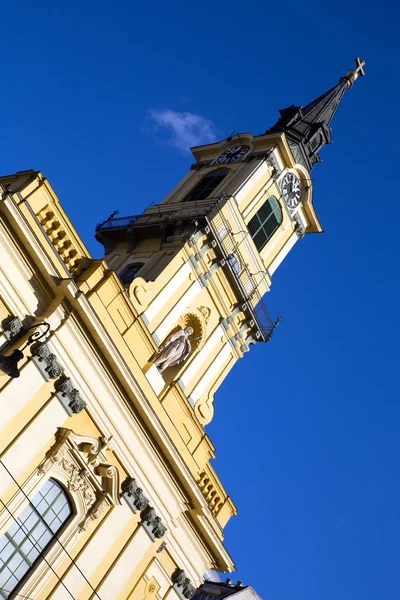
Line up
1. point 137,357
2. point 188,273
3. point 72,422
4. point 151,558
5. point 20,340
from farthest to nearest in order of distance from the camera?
1. point 188,273
2. point 137,357
3. point 151,558
4. point 72,422
5. point 20,340

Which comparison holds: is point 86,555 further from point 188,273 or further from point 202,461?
point 188,273

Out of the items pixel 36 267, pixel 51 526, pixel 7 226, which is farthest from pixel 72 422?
pixel 7 226

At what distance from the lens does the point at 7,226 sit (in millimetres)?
17078

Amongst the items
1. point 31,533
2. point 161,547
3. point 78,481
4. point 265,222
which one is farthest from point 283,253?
point 31,533

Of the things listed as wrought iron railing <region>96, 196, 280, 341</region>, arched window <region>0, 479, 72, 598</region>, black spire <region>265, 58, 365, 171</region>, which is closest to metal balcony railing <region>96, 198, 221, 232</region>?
wrought iron railing <region>96, 196, 280, 341</region>

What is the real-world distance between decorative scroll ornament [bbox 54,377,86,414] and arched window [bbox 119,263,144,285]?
699cm

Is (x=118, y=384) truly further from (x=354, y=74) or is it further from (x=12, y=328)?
(x=354, y=74)

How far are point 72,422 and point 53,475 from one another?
4.89ft

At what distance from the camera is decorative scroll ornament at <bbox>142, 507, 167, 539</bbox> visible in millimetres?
19672

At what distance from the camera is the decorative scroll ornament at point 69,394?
17.7 metres

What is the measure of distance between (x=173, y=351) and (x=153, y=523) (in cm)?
575

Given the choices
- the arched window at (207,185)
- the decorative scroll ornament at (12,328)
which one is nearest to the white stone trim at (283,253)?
the arched window at (207,185)

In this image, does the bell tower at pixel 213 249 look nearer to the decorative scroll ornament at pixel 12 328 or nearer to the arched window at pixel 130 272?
the arched window at pixel 130 272

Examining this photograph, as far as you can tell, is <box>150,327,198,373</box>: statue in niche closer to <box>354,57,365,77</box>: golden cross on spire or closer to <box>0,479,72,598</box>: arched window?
<box>0,479,72,598</box>: arched window
